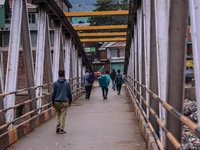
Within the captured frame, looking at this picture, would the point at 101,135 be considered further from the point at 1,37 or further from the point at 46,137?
the point at 1,37

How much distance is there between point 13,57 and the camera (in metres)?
6.57

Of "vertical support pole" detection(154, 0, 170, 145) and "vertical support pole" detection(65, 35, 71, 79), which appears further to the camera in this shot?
"vertical support pole" detection(65, 35, 71, 79)

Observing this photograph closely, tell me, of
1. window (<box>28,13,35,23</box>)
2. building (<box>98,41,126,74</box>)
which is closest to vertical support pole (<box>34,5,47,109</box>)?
window (<box>28,13,35,23</box>)

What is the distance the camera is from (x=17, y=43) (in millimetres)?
6645

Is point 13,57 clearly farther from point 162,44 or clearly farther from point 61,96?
point 162,44

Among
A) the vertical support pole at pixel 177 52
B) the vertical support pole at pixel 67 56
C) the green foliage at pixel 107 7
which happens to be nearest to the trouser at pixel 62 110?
the vertical support pole at pixel 177 52

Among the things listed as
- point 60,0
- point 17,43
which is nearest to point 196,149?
point 17,43

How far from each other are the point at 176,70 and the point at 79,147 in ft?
9.61

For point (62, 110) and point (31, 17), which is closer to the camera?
point (62, 110)

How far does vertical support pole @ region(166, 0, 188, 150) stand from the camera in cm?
316

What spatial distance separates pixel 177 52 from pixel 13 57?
421 centimetres

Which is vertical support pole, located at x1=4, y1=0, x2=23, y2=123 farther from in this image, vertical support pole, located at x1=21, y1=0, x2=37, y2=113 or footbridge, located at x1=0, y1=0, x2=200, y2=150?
vertical support pole, located at x1=21, y1=0, x2=37, y2=113

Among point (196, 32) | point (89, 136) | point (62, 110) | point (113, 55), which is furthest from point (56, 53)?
point (113, 55)

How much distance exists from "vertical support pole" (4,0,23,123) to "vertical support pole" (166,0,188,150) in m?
3.85
